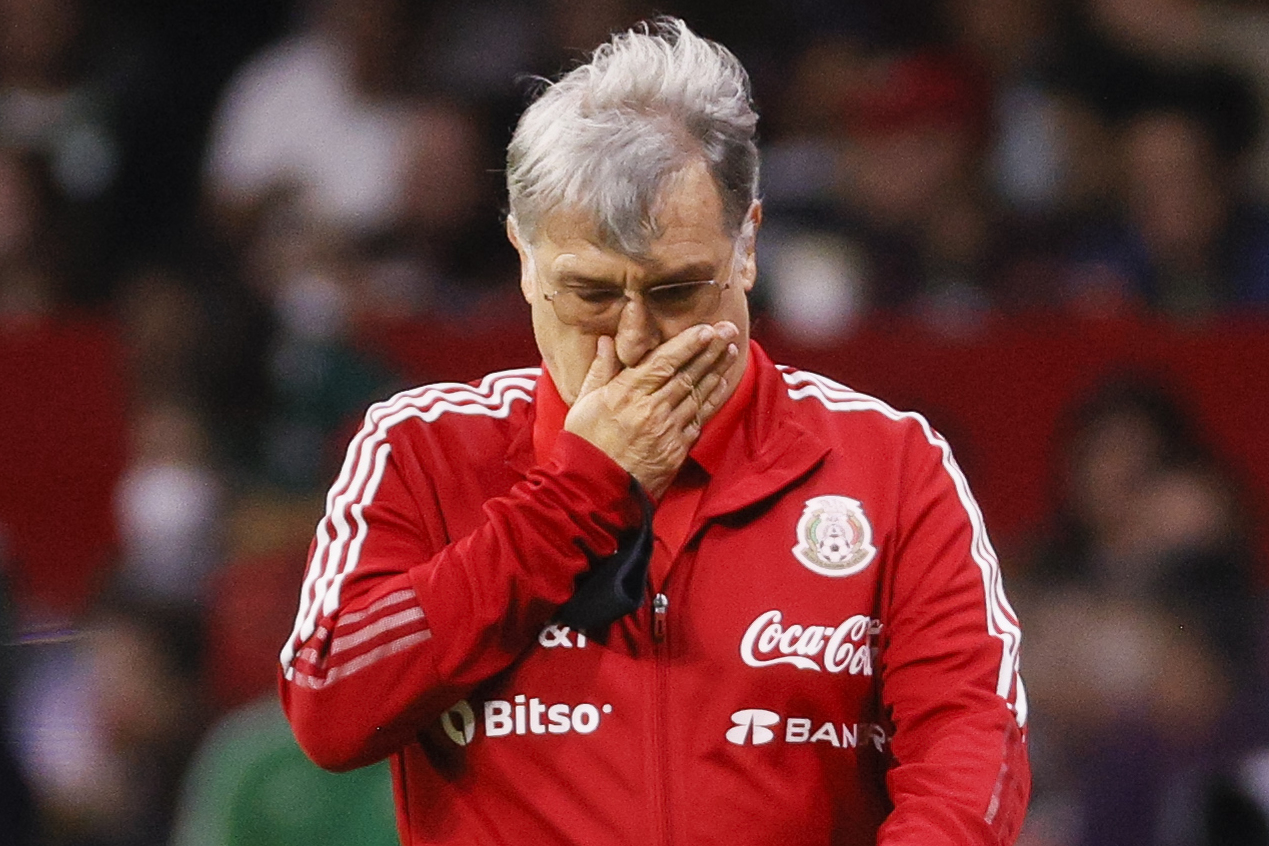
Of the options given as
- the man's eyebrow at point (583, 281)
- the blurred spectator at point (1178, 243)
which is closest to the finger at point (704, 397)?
the man's eyebrow at point (583, 281)

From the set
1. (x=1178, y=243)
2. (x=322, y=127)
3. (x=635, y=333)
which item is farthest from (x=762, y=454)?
(x=322, y=127)

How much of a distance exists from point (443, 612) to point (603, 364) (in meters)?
0.27

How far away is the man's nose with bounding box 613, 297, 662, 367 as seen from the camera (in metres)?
1.75

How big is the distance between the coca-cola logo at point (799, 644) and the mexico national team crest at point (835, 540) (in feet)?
0.17

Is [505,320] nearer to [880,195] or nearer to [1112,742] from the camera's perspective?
[880,195]

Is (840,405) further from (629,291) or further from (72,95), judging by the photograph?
(72,95)

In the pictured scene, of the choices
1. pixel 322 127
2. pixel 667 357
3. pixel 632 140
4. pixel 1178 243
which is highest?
pixel 632 140

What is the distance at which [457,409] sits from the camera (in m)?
1.94

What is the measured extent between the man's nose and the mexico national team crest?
0.79 ft

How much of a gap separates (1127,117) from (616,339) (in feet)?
11.6

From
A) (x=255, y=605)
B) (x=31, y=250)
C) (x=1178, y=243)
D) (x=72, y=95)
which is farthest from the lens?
(x=72, y=95)

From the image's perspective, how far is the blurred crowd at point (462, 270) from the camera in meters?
3.65

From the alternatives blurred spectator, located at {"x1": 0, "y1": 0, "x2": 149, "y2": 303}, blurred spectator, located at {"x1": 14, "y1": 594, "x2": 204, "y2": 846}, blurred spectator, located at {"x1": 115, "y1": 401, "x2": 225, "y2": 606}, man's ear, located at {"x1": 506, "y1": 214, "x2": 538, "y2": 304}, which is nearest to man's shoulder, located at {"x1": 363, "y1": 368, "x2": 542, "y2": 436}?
man's ear, located at {"x1": 506, "y1": 214, "x2": 538, "y2": 304}

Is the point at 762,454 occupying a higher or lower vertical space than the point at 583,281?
lower
